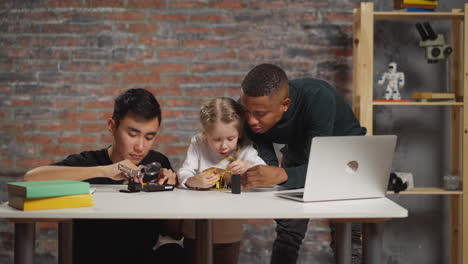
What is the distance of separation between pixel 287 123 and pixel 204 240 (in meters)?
0.94

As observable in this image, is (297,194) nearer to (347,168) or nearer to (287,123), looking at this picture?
(347,168)

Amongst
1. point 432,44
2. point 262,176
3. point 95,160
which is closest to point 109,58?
point 95,160

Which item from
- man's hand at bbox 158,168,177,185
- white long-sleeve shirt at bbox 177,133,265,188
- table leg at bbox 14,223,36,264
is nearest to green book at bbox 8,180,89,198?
table leg at bbox 14,223,36,264

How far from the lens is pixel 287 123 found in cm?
247

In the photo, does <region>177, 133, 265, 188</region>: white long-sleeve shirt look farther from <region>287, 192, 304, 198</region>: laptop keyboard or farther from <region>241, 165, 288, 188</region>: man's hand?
<region>287, 192, 304, 198</region>: laptop keyboard

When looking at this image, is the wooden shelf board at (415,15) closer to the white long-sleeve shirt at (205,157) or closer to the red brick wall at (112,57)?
the red brick wall at (112,57)

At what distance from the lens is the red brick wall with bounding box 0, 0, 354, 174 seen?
363 centimetres

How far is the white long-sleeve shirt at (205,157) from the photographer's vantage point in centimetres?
241

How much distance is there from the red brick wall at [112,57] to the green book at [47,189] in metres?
1.97

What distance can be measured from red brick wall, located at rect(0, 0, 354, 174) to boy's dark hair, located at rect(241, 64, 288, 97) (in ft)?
4.41

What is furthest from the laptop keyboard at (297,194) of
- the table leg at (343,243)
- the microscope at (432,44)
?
the microscope at (432,44)

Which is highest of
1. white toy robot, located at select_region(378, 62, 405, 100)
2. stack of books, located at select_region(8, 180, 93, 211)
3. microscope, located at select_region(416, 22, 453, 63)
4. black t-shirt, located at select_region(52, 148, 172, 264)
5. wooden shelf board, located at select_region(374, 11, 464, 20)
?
wooden shelf board, located at select_region(374, 11, 464, 20)

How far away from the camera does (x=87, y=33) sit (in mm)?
3635

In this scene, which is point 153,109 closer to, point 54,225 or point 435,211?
point 54,225
